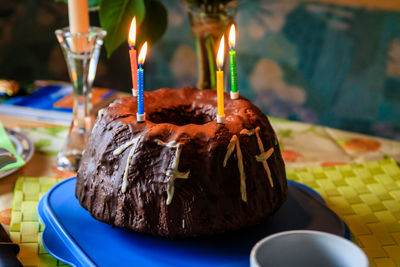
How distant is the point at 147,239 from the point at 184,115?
0.72 ft

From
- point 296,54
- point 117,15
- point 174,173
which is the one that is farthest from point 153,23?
point 296,54

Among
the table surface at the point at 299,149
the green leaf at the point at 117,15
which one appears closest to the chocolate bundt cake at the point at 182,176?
the table surface at the point at 299,149

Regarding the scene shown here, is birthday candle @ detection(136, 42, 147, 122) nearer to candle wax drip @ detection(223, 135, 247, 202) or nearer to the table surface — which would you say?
candle wax drip @ detection(223, 135, 247, 202)

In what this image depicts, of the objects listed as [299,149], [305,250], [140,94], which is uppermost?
[140,94]

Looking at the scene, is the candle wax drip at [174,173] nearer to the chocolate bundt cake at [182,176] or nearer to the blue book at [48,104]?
the chocolate bundt cake at [182,176]

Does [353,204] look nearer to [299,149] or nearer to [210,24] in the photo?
[299,149]

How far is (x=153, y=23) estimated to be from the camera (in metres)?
1.19

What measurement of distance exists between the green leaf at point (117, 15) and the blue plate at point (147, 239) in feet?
1.41

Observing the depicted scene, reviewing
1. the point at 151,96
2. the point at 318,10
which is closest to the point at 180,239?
the point at 151,96

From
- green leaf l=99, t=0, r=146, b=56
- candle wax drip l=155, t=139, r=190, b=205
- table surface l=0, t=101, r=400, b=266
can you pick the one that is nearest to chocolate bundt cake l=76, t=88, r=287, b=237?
candle wax drip l=155, t=139, r=190, b=205

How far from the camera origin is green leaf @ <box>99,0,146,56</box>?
1087 mm

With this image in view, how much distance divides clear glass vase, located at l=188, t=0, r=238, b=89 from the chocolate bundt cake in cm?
42

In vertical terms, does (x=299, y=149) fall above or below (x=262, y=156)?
below

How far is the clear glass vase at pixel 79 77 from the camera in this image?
39.4 inches
